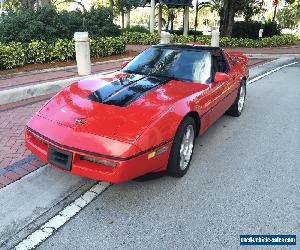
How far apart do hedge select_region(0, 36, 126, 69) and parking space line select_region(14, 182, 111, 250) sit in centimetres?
743

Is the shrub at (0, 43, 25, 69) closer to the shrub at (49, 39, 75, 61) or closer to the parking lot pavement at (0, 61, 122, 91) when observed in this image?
the parking lot pavement at (0, 61, 122, 91)

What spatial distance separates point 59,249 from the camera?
2.82 m

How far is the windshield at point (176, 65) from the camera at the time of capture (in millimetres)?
4809

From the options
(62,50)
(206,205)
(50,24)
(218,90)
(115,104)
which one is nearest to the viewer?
(206,205)

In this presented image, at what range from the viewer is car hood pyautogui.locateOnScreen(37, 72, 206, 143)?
337cm

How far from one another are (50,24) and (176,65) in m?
8.63

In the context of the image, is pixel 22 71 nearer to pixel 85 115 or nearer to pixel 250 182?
pixel 85 115

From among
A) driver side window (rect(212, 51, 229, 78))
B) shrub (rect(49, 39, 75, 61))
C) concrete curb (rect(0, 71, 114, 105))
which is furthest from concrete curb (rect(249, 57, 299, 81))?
shrub (rect(49, 39, 75, 61))

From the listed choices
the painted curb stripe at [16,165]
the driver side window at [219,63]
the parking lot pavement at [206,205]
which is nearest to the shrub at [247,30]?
the driver side window at [219,63]

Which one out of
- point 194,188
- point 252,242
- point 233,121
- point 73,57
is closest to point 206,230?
point 252,242

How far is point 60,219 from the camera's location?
319cm

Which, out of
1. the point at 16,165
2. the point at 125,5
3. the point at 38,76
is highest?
the point at 125,5

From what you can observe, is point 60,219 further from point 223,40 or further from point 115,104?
point 223,40

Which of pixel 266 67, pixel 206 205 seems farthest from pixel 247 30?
pixel 206 205
